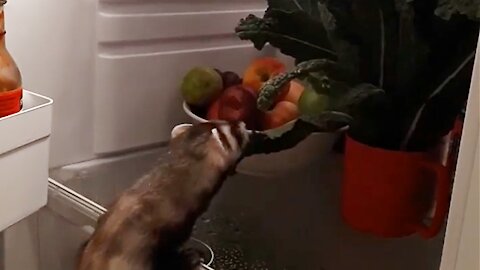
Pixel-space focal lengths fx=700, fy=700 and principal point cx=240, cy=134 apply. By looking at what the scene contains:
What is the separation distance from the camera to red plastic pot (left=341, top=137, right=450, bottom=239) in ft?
2.59

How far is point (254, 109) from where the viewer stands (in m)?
0.97

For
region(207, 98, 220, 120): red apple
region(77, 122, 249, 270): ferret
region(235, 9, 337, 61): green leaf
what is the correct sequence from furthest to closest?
region(207, 98, 220, 120): red apple < region(235, 9, 337, 61): green leaf < region(77, 122, 249, 270): ferret

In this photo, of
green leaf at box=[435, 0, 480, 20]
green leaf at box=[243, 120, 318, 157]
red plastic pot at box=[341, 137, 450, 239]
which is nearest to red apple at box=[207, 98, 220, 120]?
green leaf at box=[243, 120, 318, 157]

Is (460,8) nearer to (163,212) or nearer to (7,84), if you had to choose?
(163,212)

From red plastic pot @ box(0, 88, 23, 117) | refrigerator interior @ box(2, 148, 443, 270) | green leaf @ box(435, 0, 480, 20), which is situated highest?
green leaf @ box(435, 0, 480, 20)

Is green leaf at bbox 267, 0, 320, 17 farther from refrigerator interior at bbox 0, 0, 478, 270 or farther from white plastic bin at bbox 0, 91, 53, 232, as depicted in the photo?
white plastic bin at bbox 0, 91, 53, 232

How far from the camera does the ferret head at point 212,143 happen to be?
774mm

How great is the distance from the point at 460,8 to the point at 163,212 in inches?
14.0

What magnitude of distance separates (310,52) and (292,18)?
0.05m

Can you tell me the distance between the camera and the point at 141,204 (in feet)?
2.43

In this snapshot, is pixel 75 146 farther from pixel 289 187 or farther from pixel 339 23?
pixel 339 23

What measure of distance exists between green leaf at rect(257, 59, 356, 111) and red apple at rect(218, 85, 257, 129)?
150 mm

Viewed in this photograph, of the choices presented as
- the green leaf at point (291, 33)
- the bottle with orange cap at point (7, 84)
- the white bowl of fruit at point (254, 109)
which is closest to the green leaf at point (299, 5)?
the green leaf at point (291, 33)

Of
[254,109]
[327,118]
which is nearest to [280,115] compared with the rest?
[254,109]
